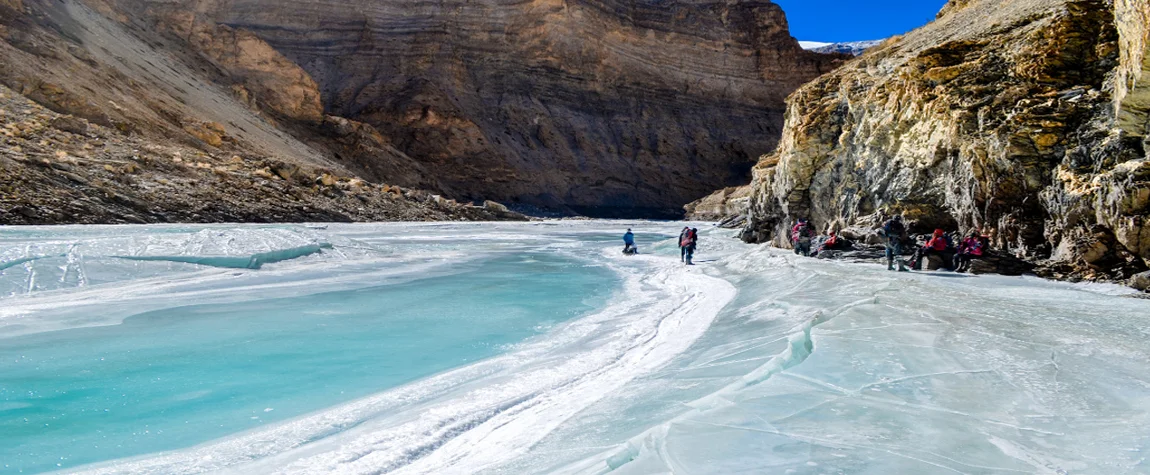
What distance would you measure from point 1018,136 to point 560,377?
31.8ft

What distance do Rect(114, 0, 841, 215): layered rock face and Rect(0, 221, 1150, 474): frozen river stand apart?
140 feet

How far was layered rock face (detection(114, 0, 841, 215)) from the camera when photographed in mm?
52562

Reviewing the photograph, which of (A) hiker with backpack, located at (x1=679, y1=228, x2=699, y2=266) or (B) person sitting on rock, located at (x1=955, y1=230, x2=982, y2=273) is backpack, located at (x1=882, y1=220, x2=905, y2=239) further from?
(A) hiker with backpack, located at (x1=679, y1=228, x2=699, y2=266)

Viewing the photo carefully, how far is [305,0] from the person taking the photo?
57781 mm

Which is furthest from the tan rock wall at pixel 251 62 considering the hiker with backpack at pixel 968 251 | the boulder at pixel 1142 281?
the boulder at pixel 1142 281

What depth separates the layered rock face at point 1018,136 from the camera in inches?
354

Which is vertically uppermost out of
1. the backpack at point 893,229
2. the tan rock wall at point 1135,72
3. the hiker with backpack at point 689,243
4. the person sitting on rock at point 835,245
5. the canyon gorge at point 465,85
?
the canyon gorge at point 465,85

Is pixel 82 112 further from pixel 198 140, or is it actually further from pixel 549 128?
pixel 549 128

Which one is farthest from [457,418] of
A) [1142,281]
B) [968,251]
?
[968,251]

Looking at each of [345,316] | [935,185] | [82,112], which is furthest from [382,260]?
[82,112]

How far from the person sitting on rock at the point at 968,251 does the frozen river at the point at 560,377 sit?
4.48 feet

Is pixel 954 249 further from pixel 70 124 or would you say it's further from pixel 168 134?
pixel 168 134

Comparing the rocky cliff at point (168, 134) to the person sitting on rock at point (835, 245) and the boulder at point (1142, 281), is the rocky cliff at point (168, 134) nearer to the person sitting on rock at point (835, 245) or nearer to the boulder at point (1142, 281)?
the person sitting on rock at point (835, 245)

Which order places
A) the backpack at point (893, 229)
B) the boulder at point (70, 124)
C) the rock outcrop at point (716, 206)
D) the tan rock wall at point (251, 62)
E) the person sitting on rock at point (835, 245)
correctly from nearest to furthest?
1. the backpack at point (893, 229)
2. the person sitting on rock at point (835, 245)
3. the boulder at point (70, 124)
4. the tan rock wall at point (251, 62)
5. the rock outcrop at point (716, 206)
